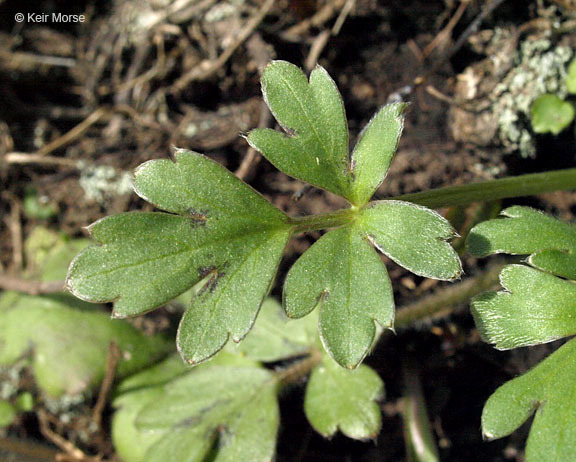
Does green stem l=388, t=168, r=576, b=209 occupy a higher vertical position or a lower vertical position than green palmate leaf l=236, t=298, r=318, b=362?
higher

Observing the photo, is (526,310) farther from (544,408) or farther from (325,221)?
(325,221)

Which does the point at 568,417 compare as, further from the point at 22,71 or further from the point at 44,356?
the point at 22,71

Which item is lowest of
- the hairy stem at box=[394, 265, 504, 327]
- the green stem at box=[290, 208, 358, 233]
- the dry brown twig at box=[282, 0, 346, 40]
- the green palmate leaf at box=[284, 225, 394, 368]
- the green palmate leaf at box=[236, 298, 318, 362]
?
the green palmate leaf at box=[236, 298, 318, 362]

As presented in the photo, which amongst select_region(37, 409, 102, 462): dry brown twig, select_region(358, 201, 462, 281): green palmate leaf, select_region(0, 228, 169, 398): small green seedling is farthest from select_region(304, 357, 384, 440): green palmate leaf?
select_region(37, 409, 102, 462): dry brown twig

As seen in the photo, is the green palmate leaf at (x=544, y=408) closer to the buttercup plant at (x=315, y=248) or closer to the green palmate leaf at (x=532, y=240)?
the buttercup plant at (x=315, y=248)

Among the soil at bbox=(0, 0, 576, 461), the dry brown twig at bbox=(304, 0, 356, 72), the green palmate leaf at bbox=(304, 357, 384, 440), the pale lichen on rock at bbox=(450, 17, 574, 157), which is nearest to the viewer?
the green palmate leaf at bbox=(304, 357, 384, 440)

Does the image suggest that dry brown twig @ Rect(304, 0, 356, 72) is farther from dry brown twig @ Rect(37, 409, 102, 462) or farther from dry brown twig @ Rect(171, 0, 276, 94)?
dry brown twig @ Rect(37, 409, 102, 462)

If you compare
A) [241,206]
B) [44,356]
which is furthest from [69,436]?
[241,206]

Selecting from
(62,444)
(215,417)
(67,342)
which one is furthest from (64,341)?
(215,417)
